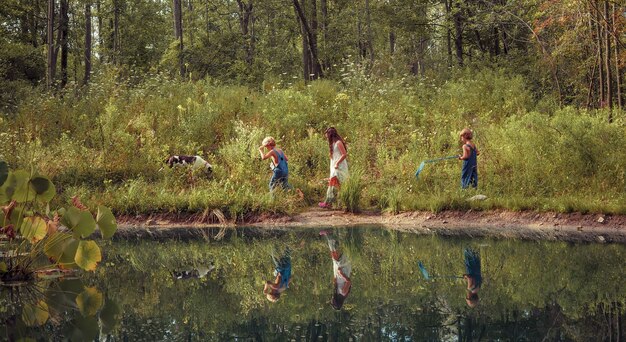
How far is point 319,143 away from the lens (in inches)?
773

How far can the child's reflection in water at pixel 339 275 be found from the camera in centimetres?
829

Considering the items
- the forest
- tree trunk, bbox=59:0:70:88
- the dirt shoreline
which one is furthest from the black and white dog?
tree trunk, bbox=59:0:70:88

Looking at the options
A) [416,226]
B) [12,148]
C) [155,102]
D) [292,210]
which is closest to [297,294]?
[416,226]

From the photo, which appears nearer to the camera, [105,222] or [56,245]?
[56,245]

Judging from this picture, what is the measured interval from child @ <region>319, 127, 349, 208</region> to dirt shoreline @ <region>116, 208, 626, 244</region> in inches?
15.9

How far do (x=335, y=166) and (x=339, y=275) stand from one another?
23.7 ft

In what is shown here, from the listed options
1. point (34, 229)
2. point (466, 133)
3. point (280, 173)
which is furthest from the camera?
point (280, 173)

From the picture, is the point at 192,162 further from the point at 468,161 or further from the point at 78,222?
the point at 78,222

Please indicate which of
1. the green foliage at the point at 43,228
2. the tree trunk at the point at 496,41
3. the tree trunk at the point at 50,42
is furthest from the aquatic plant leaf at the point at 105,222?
the tree trunk at the point at 496,41

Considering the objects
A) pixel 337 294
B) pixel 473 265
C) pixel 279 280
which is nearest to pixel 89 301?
pixel 279 280

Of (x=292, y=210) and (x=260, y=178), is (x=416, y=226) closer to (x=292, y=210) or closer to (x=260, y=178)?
(x=292, y=210)

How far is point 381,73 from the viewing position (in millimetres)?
23828

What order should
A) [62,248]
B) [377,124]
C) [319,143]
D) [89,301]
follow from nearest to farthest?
1. [89,301]
2. [62,248]
3. [319,143]
4. [377,124]

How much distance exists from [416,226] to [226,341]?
906 cm
